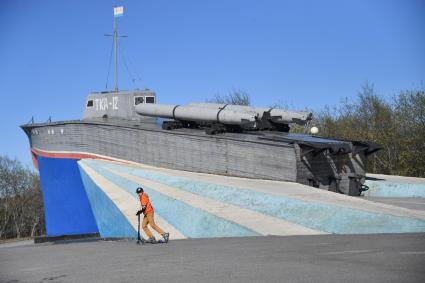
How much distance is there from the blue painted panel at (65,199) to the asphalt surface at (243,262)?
1426cm

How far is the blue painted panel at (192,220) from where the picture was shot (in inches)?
695

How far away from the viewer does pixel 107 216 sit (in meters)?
22.1

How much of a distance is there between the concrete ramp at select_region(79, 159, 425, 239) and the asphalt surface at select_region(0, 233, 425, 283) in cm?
134

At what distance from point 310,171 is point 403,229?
768 centimetres

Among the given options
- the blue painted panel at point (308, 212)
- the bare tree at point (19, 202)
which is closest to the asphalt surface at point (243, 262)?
the blue painted panel at point (308, 212)

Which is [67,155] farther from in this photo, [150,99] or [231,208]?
[231,208]

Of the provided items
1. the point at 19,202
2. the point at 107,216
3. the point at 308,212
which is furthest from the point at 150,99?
the point at 19,202

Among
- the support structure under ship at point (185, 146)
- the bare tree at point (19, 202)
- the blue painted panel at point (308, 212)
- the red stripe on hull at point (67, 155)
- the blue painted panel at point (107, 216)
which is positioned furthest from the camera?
the bare tree at point (19, 202)

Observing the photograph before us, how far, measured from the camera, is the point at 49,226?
31.6 meters

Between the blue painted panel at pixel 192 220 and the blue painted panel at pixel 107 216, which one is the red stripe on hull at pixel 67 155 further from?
the blue painted panel at pixel 192 220

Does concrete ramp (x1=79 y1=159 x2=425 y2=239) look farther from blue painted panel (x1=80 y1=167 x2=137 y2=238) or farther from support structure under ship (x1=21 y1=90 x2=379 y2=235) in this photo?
support structure under ship (x1=21 y1=90 x2=379 y2=235)

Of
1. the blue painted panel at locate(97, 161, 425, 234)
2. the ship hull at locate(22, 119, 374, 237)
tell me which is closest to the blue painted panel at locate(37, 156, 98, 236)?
the ship hull at locate(22, 119, 374, 237)

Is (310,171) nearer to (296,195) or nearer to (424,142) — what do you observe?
(296,195)

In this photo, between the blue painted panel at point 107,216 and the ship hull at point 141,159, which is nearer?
the blue painted panel at point 107,216
